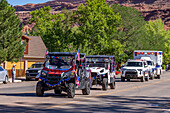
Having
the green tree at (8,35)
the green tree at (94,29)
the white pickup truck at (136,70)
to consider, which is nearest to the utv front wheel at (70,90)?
the white pickup truck at (136,70)

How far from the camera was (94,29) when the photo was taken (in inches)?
2267

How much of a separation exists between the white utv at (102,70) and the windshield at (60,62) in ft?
16.9

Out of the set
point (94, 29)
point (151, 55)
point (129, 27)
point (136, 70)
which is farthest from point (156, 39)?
point (136, 70)

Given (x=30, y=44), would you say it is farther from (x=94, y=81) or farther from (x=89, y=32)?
(x=94, y=81)

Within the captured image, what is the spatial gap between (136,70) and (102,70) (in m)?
12.8

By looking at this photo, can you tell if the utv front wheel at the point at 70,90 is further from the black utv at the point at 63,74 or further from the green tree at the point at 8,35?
the green tree at the point at 8,35

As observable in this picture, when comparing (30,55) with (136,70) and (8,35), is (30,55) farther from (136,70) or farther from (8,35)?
(136,70)

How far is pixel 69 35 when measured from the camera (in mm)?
61562

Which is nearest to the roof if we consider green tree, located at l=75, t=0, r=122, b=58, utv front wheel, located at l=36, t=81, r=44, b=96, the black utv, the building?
the building

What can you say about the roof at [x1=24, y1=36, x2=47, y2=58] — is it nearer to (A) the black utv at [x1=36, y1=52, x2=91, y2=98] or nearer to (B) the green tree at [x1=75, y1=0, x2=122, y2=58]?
(B) the green tree at [x1=75, y1=0, x2=122, y2=58]

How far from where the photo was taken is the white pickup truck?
122ft

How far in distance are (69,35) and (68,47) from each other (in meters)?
1.88

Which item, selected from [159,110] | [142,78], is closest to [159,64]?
[142,78]

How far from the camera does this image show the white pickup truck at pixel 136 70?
3706 cm
